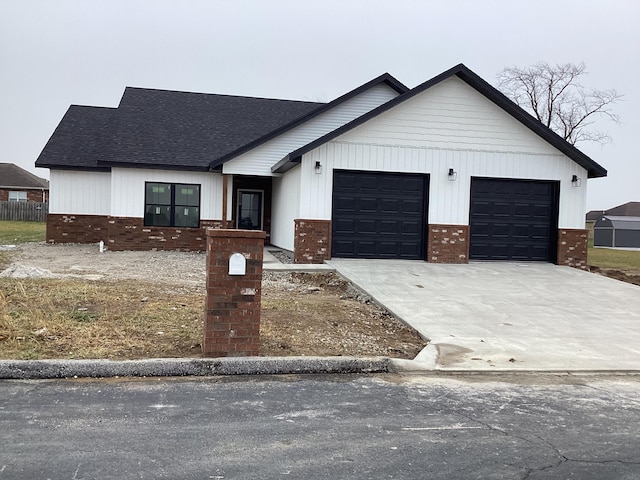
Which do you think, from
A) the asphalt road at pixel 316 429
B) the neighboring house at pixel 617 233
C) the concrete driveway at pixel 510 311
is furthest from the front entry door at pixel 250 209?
the neighboring house at pixel 617 233

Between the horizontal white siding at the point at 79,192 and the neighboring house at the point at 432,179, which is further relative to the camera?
the horizontal white siding at the point at 79,192

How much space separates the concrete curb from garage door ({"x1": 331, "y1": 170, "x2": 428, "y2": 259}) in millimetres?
9928

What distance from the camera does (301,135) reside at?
21.2 meters

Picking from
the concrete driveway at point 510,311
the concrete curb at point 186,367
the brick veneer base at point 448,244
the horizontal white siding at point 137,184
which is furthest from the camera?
the horizontal white siding at point 137,184

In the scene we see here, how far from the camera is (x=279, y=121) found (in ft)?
83.7

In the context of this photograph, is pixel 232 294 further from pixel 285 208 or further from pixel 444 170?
pixel 285 208

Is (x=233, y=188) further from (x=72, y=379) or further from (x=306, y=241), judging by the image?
(x=72, y=379)

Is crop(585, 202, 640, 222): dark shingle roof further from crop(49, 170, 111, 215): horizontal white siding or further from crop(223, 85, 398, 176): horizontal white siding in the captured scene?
crop(49, 170, 111, 215): horizontal white siding

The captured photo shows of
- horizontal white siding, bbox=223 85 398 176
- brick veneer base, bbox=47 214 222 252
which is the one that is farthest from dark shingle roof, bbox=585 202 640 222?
brick veneer base, bbox=47 214 222 252

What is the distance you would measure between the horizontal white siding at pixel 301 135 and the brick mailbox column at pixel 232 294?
45.9ft

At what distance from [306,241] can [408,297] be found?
534 cm

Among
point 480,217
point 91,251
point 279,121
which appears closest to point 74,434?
point 480,217

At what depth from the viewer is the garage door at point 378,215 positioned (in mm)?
16766

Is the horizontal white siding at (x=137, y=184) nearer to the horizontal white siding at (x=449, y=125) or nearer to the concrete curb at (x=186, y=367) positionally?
the horizontal white siding at (x=449, y=125)
